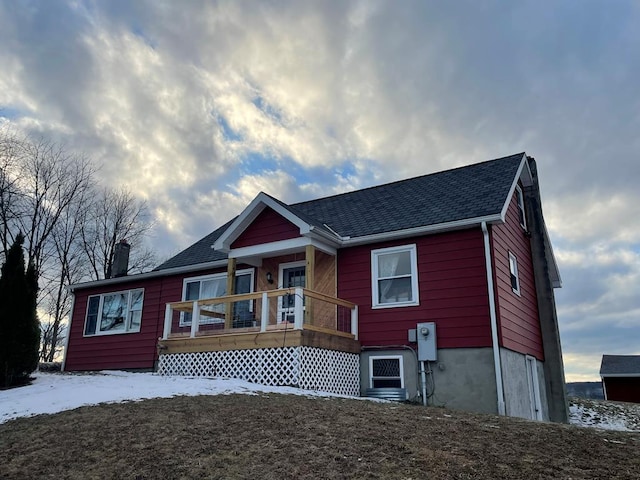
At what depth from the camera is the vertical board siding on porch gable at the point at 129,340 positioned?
51.4ft

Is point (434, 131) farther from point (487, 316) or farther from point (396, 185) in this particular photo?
point (487, 316)

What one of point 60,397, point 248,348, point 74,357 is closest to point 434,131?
point 248,348

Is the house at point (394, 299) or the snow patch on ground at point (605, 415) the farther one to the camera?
the snow patch on ground at point (605, 415)

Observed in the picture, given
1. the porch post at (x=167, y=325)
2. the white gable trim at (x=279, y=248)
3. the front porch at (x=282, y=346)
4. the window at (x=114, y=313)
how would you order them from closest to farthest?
1. the front porch at (x=282, y=346)
2. the white gable trim at (x=279, y=248)
3. the porch post at (x=167, y=325)
4. the window at (x=114, y=313)

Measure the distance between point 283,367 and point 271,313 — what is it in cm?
294

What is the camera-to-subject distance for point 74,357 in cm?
1706

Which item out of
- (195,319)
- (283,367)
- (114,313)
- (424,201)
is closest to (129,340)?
(114,313)

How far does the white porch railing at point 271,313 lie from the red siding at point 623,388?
2341cm

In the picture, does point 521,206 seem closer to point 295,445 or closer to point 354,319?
point 354,319

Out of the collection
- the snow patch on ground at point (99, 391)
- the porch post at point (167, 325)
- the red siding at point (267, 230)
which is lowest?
the snow patch on ground at point (99, 391)

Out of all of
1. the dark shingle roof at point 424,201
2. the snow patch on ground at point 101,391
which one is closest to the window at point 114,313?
the snow patch on ground at point 101,391

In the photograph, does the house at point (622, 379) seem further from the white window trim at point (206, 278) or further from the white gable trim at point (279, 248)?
the white window trim at point (206, 278)

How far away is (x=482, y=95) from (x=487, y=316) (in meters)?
6.84

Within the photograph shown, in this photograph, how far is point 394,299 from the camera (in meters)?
11.7
